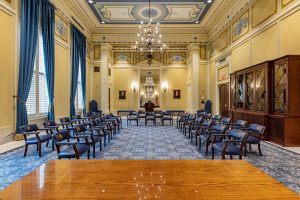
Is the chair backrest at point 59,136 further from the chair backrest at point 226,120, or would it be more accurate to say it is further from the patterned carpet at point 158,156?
the chair backrest at point 226,120

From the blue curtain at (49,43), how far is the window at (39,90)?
0.19 metres

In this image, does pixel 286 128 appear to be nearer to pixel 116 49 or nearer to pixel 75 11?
pixel 75 11

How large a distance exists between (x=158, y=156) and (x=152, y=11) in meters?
9.45

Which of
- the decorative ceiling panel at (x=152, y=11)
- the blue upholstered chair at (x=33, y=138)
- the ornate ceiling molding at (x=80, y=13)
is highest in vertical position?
the decorative ceiling panel at (x=152, y=11)

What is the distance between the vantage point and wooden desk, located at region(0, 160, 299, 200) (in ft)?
3.51

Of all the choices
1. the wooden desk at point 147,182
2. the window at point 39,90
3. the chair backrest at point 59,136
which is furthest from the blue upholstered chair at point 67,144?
the window at point 39,90

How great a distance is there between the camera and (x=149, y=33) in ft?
31.0

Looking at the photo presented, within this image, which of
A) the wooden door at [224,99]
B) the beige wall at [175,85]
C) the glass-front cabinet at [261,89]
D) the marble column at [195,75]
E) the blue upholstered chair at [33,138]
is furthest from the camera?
the beige wall at [175,85]

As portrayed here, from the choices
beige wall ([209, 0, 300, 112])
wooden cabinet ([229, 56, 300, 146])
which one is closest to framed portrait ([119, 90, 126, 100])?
beige wall ([209, 0, 300, 112])

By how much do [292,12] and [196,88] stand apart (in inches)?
353

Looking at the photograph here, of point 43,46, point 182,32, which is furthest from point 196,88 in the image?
point 43,46

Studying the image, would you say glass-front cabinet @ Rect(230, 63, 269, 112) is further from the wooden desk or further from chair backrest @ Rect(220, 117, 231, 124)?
the wooden desk

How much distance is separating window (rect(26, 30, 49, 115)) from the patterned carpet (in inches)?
80.7

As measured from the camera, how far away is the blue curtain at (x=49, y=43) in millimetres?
7773
